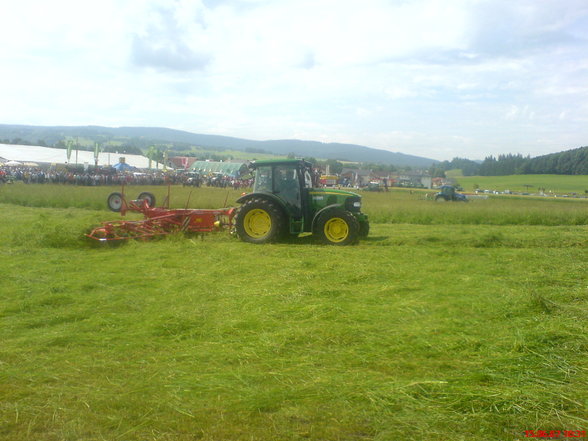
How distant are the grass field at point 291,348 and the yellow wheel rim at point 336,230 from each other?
192 cm

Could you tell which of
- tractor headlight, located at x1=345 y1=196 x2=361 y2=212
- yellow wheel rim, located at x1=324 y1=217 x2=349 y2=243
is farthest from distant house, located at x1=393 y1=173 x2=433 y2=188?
yellow wheel rim, located at x1=324 y1=217 x2=349 y2=243

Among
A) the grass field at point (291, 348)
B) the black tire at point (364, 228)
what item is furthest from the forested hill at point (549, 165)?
the grass field at point (291, 348)

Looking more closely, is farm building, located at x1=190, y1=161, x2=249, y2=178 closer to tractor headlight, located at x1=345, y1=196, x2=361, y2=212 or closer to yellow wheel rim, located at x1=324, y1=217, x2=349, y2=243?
tractor headlight, located at x1=345, y1=196, x2=361, y2=212

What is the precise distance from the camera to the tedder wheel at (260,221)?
10.3m

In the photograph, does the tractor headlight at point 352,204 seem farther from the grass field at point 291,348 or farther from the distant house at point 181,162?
the distant house at point 181,162

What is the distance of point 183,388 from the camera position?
11.9 ft

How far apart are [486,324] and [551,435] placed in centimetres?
193

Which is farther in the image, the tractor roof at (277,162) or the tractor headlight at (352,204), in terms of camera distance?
the tractor headlight at (352,204)

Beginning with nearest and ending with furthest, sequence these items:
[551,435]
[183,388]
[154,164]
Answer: [551,435] < [183,388] < [154,164]

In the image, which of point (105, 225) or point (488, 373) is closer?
point (488, 373)

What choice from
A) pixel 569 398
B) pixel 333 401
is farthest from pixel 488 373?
pixel 333 401

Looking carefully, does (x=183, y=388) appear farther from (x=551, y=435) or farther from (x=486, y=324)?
(x=486, y=324)

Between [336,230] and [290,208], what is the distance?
41.2 inches

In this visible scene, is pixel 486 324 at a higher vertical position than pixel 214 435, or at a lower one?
higher
